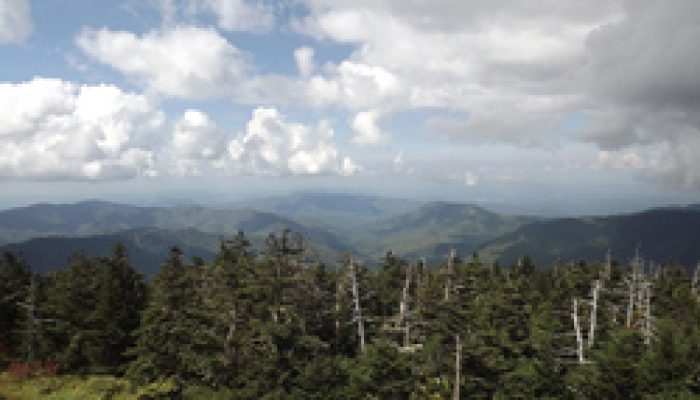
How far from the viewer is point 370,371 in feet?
87.8

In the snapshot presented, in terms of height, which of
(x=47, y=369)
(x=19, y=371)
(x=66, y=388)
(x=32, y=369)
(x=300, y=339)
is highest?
(x=300, y=339)

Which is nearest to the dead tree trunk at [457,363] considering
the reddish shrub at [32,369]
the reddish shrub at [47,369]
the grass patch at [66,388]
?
the grass patch at [66,388]

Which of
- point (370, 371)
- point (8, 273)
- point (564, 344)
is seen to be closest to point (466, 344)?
point (370, 371)

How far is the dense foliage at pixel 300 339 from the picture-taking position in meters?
26.5

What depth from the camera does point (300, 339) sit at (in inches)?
1140

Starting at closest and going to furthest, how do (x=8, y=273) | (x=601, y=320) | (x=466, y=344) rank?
1. (x=466, y=344)
2. (x=601, y=320)
3. (x=8, y=273)

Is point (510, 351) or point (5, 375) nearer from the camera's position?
point (510, 351)

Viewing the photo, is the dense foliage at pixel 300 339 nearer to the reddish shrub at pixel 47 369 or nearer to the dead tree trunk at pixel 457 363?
the dead tree trunk at pixel 457 363

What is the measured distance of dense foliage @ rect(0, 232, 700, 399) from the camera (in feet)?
87.0

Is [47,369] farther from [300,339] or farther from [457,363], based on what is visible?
[457,363]

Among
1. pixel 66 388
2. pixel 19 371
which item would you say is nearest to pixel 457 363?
pixel 66 388

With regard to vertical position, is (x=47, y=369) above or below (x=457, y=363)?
below

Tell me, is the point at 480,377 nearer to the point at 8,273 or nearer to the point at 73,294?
the point at 73,294

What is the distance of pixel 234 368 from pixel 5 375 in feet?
87.7
